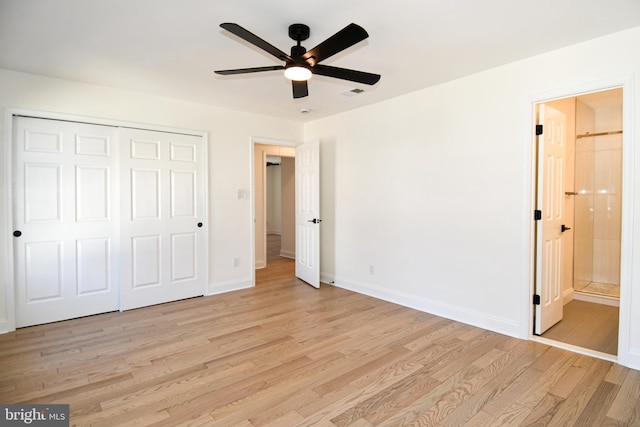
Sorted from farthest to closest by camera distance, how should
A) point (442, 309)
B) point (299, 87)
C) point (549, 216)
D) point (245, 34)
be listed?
point (442, 309) → point (549, 216) → point (299, 87) → point (245, 34)

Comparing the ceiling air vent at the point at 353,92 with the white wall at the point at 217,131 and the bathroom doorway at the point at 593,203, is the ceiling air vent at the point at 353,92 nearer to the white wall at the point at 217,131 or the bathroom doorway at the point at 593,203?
the white wall at the point at 217,131

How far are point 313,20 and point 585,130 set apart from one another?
4224 mm

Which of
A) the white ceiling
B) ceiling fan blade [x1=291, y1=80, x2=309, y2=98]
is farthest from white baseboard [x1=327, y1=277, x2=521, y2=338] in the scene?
ceiling fan blade [x1=291, y1=80, x2=309, y2=98]

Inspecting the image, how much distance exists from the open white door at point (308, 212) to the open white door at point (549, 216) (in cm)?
271

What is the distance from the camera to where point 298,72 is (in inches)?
94.7

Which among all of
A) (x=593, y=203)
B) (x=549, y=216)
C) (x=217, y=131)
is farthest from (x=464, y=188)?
(x=217, y=131)

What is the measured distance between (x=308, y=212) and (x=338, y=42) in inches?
127

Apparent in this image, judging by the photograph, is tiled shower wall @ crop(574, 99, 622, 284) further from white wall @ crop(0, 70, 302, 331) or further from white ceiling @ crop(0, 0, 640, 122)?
white wall @ crop(0, 70, 302, 331)

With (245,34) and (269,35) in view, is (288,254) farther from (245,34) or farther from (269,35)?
(245,34)

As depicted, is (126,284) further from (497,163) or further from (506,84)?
(506,84)

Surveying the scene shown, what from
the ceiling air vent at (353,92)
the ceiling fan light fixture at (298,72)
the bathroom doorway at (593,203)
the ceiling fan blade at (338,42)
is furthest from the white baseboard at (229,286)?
the bathroom doorway at (593,203)

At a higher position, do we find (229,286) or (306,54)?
(306,54)

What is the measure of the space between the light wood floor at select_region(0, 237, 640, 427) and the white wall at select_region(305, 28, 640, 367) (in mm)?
414

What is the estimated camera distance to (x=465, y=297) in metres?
3.47
